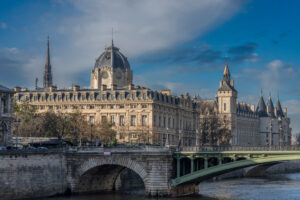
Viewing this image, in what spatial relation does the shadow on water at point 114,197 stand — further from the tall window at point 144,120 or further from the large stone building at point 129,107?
the tall window at point 144,120

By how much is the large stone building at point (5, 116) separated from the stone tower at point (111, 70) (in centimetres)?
7130

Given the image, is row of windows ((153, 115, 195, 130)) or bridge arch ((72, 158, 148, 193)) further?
row of windows ((153, 115, 195, 130))

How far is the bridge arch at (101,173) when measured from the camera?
69938 mm

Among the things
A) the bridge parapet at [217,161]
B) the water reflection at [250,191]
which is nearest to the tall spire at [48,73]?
the water reflection at [250,191]

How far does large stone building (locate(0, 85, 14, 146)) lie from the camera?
76.1m

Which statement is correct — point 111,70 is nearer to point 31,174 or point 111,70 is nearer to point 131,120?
point 131,120

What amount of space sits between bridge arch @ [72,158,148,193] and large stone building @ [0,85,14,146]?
37.1 ft

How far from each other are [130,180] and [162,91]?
58089mm

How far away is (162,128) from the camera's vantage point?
5118 inches

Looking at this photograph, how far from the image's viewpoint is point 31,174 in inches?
2672

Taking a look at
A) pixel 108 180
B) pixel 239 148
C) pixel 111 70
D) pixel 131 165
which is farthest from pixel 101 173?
pixel 111 70

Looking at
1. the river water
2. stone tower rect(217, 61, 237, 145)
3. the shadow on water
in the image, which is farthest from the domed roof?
the shadow on water

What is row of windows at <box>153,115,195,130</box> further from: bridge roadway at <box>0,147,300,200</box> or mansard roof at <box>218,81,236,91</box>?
bridge roadway at <box>0,147,300,200</box>

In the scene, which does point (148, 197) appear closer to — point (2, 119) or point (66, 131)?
point (2, 119)
